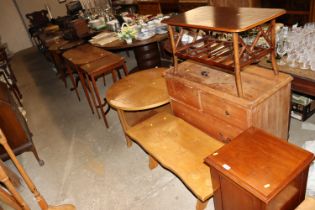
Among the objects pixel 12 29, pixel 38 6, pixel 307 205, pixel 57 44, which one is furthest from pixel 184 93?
pixel 12 29

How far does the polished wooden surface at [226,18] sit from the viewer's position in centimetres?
154

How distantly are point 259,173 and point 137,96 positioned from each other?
1.43 metres

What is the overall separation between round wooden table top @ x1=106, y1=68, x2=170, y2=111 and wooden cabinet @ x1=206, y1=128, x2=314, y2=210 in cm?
97

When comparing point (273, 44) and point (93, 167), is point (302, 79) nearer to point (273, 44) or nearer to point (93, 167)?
point (273, 44)

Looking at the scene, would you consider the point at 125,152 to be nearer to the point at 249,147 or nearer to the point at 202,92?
the point at 202,92

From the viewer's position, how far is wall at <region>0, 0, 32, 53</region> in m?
7.94

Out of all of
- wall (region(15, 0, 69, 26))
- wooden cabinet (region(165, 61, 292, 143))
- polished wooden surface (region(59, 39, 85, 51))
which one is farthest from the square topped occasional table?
wall (region(15, 0, 69, 26))

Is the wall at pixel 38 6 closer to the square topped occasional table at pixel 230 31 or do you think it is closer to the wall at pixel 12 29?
the wall at pixel 12 29

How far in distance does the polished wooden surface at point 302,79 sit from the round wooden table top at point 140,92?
1.00 meters

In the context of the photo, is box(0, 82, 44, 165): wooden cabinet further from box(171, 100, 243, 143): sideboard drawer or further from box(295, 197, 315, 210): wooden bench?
box(295, 197, 315, 210): wooden bench

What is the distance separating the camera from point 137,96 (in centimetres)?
256

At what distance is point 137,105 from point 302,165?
4.63 feet

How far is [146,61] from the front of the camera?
397cm

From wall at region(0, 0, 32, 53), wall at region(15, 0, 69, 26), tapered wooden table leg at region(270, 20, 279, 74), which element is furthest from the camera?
wall at region(15, 0, 69, 26)
